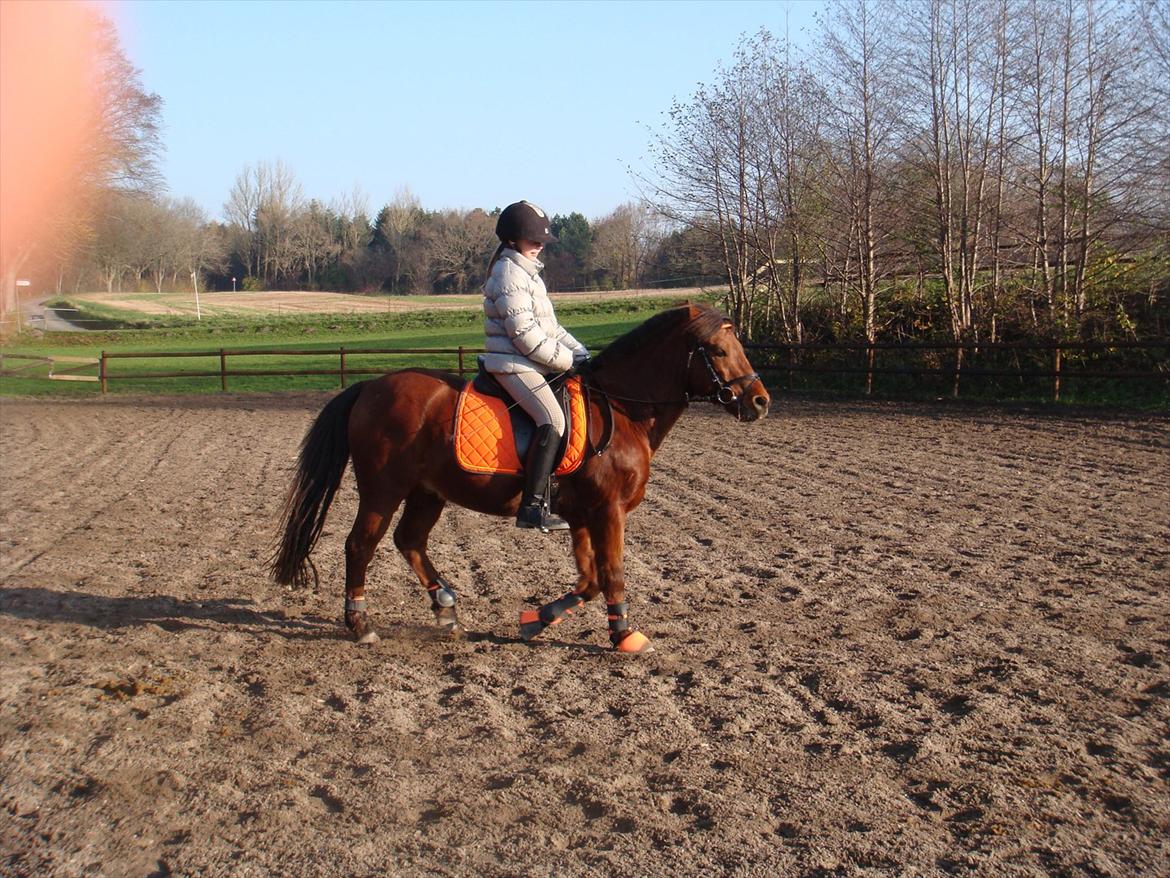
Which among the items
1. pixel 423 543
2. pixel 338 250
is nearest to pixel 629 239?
pixel 423 543

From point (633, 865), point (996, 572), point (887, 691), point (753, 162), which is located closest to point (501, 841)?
point (633, 865)

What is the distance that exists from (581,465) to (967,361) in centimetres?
1649

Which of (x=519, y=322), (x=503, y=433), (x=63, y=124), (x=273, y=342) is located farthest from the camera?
(x=273, y=342)

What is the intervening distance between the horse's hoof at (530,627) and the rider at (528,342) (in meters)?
0.66

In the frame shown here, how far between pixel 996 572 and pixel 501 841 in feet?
17.0

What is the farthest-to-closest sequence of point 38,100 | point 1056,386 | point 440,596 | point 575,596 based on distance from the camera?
point 1056,386
point 38,100
point 440,596
point 575,596

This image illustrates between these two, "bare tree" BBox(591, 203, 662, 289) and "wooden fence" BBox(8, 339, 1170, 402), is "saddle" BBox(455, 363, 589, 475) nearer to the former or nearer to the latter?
"wooden fence" BBox(8, 339, 1170, 402)

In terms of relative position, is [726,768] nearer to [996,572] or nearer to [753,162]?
[996,572]

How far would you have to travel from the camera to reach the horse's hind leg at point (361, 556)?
6.15 metres

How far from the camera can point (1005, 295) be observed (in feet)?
66.6

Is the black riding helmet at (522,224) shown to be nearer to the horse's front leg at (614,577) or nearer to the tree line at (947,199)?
the horse's front leg at (614,577)

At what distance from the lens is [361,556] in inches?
243

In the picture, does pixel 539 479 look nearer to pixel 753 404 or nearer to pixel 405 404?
pixel 405 404

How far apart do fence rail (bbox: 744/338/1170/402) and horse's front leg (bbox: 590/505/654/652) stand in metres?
14.3
